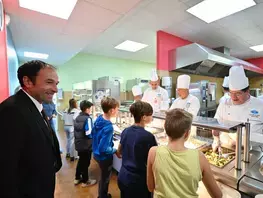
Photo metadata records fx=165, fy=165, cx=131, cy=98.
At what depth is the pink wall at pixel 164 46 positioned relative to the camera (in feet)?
12.4

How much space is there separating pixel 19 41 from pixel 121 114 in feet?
9.10

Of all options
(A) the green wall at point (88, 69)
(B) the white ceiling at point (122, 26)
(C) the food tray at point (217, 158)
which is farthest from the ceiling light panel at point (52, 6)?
(A) the green wall at point (88, 69)

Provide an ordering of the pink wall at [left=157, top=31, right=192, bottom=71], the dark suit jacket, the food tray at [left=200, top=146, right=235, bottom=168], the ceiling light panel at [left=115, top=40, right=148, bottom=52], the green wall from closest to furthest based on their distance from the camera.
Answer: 1. the dark suit jacket
2. the food tray at [left=200, top=146, right=235, bottom=168]
3. the pink wall at [left=157, top=31, right=192, bottom=71]
4. the ceiling light panel at [left=115, top=40, right=148, bottom=52]
5. the green wall

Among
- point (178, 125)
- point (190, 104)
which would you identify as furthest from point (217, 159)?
point (190, 104)

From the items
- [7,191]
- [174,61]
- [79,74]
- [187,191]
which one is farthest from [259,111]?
[79,74]

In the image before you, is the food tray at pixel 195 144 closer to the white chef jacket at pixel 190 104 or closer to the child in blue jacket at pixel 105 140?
the white chef jacket at pixel 190 104

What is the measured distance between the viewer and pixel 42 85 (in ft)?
2.97

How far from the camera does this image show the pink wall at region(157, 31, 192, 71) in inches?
149

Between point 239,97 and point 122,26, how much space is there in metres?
2.63

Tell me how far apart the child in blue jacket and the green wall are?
4648 mm

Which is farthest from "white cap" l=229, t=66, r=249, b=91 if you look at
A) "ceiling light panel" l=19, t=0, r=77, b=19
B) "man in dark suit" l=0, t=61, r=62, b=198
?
"ceiling light panel" l=19, t=0, r=77, b=19

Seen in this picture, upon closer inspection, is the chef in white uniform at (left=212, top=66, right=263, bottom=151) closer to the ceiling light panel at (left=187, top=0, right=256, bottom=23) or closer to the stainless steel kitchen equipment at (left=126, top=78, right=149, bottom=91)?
the ceiling light panel at (left=187, top=0, right=256, bottom=23)

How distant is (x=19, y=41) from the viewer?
3.53 m

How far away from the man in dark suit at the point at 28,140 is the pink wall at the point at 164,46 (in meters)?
3.21
